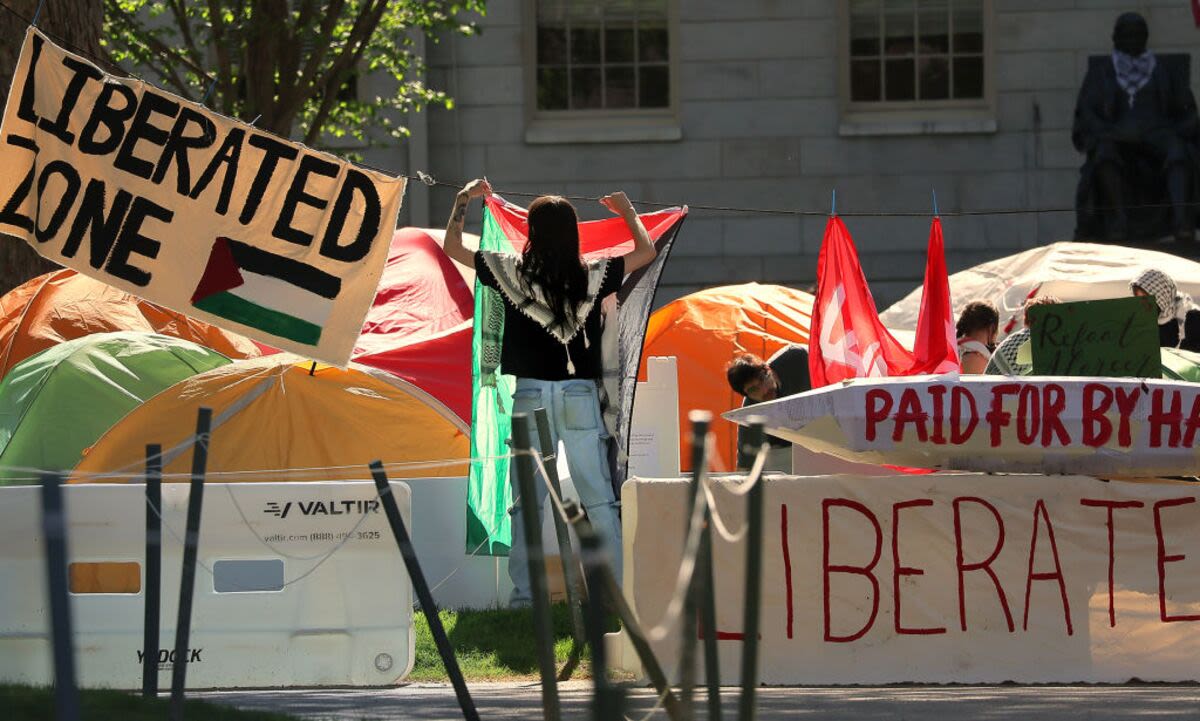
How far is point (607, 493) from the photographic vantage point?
8.12m

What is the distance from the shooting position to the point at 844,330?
10.1 metres

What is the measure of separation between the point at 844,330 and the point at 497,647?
2.74m

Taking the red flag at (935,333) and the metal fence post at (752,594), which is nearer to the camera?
the metal fence post at (752,594)

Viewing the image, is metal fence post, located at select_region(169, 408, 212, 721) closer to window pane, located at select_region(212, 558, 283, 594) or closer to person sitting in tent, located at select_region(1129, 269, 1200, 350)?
window pane, located at select_region(212, 558, 283, 594)

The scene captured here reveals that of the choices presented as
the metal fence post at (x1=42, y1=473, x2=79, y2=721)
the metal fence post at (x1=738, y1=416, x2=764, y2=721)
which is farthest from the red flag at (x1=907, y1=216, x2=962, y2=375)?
the metal fence post at (x1=42, y1=473, x2=79, y2=721)

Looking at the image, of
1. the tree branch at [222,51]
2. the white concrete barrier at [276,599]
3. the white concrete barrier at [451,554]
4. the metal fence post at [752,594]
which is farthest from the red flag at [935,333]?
the tree branch at [222,51]

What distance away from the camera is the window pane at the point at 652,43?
814 inches

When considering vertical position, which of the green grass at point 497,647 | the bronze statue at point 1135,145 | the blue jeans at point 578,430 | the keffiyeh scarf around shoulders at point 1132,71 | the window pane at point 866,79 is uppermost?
the window pane at point 866,79

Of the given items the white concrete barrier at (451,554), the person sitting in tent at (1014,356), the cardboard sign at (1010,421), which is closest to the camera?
the cardboard sign at (1010,421)

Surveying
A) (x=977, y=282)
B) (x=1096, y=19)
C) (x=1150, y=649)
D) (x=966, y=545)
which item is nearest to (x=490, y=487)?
(x=966, y=545)

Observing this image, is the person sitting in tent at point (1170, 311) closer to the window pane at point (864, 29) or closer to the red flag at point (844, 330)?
the red flag at point (844, 330)

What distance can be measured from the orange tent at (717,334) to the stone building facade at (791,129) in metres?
6.51

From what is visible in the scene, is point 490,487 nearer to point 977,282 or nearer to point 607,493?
point 607,493

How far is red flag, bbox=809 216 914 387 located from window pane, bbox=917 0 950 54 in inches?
420
